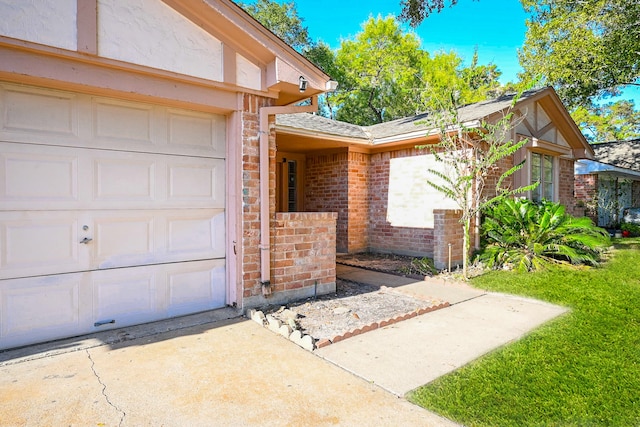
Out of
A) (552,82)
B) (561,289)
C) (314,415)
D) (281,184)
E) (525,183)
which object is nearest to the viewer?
(314,415)

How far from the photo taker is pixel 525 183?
8922 mm

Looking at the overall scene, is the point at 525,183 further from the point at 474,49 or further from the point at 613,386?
the point at 474,49

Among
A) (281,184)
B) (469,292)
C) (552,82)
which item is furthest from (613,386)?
(552,82)

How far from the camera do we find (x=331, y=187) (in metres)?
9.76

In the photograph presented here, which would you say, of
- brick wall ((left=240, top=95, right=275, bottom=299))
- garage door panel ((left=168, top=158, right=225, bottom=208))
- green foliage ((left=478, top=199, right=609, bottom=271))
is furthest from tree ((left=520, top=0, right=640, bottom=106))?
garage door panel ((left=168, top=158, right=225, bottom=208))

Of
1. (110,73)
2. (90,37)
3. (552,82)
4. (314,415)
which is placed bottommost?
(314,415)

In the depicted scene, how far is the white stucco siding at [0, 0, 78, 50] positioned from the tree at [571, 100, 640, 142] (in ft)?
126

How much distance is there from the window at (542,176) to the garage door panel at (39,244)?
9.83 m

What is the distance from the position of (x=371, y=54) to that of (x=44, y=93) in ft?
83.9

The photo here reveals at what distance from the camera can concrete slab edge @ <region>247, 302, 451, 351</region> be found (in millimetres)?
3615

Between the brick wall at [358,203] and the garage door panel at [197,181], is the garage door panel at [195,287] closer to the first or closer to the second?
the garage door panel at [197,181]

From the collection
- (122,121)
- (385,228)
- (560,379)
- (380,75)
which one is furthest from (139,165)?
(380,75)

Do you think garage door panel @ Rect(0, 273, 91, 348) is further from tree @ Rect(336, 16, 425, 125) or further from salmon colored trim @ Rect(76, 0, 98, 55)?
tree @ Rect(336, 16, 425, 125)

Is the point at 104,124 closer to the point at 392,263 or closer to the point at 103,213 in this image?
the point at 103,213
